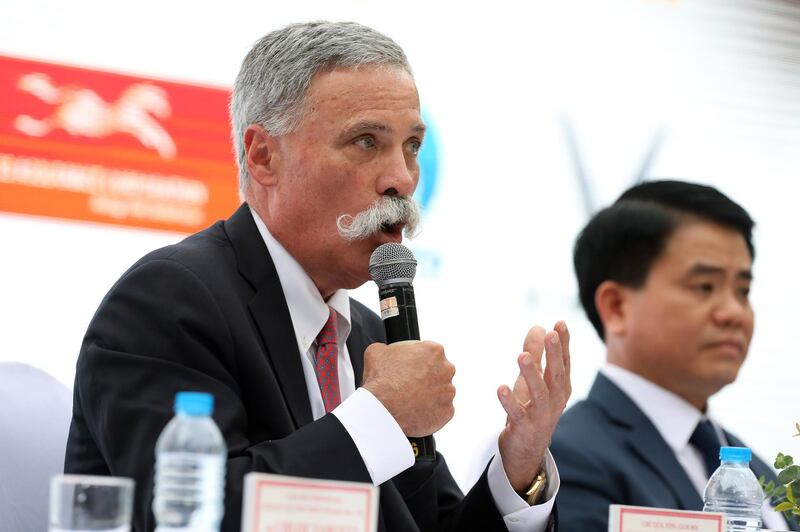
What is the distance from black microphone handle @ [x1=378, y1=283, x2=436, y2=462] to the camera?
1566mm

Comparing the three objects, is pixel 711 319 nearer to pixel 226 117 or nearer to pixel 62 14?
pixel 226 117

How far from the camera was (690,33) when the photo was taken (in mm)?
4379

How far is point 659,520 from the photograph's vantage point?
1229mm

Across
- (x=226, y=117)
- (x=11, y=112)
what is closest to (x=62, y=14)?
A: (x=11, y=112)

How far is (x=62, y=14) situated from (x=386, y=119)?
69.8 inches

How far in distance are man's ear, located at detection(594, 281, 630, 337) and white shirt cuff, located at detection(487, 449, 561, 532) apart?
3.39 ft

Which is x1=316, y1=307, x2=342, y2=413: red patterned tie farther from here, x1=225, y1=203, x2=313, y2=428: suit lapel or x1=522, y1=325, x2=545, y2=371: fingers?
x1=522, y1=325, x2=545, y2=371: fingers

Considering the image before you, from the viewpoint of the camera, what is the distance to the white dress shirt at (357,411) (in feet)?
4.72

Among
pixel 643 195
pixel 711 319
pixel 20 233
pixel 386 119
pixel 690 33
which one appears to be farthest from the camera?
pixel 690 33

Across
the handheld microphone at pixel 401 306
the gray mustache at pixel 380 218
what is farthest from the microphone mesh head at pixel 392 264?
the gray mustache at pixel 380 218

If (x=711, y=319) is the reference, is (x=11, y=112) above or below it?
above

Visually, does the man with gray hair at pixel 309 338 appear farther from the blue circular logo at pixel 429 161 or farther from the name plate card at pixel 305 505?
the blue circular logo at pixel 429 161

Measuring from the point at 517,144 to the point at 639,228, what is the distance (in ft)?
3.75

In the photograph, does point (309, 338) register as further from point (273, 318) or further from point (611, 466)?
point (611, 466)
